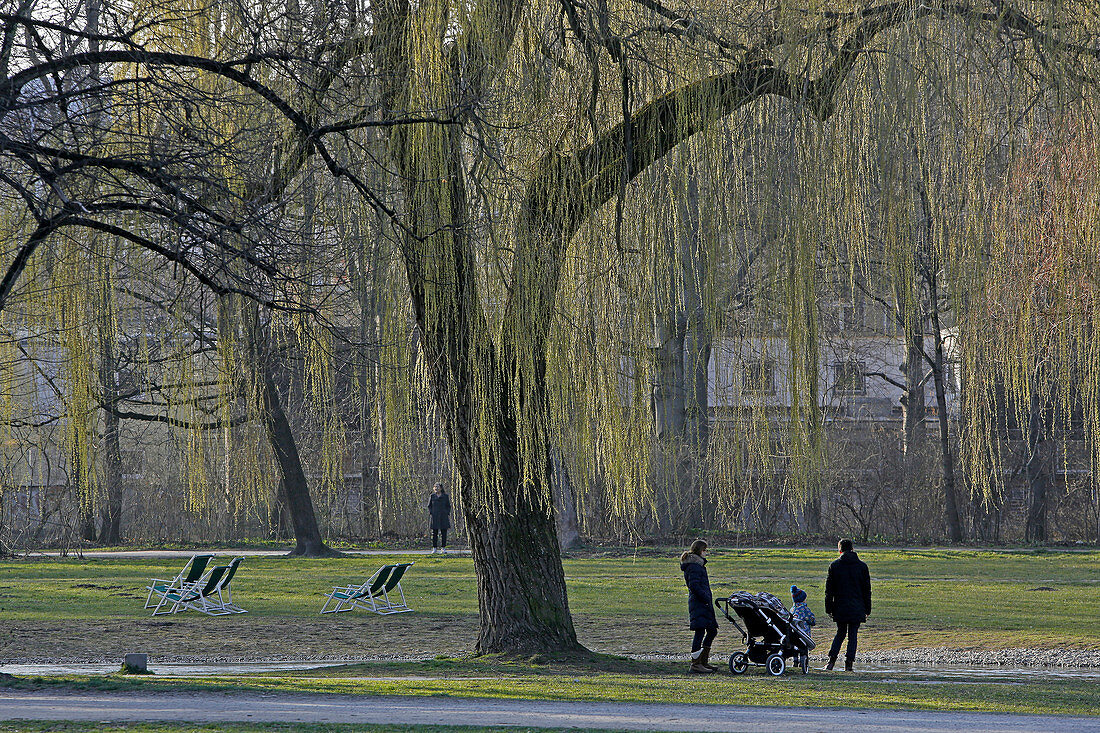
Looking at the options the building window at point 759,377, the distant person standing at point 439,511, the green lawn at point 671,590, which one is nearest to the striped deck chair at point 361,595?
the green lawn at point 671,590

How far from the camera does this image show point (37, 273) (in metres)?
9.66

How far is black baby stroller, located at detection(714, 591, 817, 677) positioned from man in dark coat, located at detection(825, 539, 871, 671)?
0.82 metres

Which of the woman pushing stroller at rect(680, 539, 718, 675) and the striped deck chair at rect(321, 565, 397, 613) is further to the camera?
the striped deck chair at rect(321, 565, 397, 613)

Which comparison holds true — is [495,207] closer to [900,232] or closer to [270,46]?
[270,46]

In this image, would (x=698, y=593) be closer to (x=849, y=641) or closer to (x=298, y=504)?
(x=849, y=641)

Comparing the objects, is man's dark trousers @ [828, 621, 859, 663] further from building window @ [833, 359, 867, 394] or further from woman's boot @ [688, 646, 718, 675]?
building window @ [833, 359, 867, 394]

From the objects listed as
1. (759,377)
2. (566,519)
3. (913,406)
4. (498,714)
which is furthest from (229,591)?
(913,406)

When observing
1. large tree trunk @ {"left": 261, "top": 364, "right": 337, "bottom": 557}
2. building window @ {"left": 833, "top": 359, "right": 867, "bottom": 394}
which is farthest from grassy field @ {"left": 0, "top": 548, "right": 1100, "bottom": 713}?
building window @ {"left": 833, "top": 359, "right": 867, "bottom": 394}

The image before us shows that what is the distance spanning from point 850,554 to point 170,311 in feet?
26.3

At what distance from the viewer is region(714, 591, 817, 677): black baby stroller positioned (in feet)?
40.4

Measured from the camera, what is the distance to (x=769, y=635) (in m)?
12.5

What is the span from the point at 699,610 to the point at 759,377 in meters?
4.13

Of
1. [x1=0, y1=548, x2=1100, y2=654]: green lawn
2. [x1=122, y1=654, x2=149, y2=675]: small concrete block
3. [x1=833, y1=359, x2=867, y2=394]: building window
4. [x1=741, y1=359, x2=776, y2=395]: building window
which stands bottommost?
[x1=0, y1=548, x2=1100, y2=654]: green lawn

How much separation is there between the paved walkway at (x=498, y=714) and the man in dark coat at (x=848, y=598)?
13.0ft
